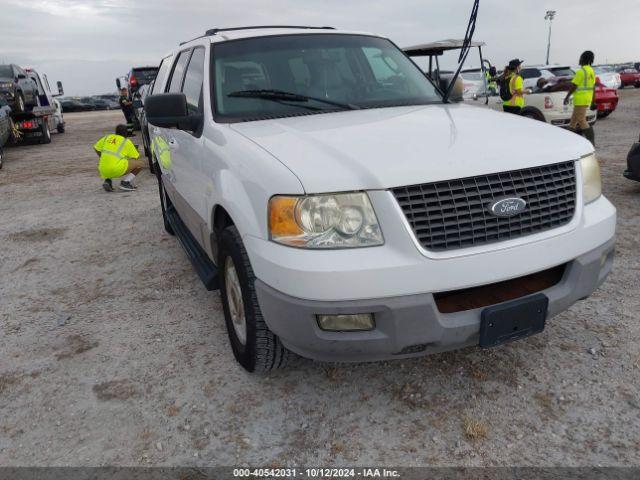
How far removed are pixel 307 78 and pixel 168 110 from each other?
0.94 meters

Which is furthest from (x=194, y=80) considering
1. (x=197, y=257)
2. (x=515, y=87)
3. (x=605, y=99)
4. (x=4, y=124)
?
(x=605, y=99)

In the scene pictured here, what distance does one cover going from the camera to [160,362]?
10.2 feet

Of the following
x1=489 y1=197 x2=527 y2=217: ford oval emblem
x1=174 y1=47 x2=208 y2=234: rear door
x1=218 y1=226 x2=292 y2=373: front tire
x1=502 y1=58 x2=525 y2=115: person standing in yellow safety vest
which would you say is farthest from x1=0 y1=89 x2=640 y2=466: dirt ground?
x1=502 y1=58 x2=525 y2=115: person standing in yellow safety vest

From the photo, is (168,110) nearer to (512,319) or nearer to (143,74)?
(512,319)

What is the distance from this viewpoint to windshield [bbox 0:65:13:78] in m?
15.5

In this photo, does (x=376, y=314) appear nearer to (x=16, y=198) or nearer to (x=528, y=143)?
(x=528, y=143)

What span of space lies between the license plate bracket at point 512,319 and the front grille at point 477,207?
30 cm

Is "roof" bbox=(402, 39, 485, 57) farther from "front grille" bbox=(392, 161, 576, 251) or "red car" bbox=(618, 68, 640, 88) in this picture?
"red car" bbox=(618, 68, 640, 88)

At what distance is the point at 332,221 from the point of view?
214 cm

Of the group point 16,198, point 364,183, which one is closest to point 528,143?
point 364,183

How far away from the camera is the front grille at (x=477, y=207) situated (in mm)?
2137

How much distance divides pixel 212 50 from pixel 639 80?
3504 cm

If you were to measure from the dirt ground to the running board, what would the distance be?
416 millimetres

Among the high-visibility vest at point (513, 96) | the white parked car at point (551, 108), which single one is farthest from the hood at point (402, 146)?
the white parked car at point (551, 108)
